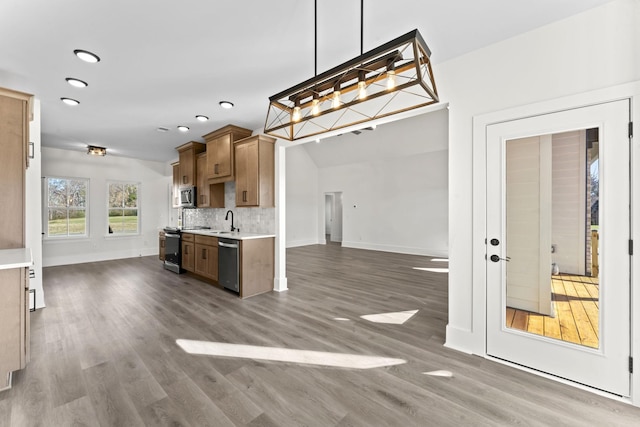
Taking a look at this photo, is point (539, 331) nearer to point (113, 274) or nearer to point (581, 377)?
point (581, 377)

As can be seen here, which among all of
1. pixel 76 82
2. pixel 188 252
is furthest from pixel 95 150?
pixel 76 82

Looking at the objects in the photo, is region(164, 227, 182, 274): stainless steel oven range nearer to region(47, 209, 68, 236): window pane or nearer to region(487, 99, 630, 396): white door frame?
region(47, 209, 68, 236): window pane

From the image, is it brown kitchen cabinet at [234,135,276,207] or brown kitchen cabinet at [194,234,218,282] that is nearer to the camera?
brown kitchen cabinet at [234,135,276,207]

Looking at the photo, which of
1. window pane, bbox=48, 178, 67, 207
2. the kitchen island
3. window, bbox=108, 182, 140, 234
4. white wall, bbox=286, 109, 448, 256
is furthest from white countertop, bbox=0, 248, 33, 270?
white wall, bbox=286, 109, 448, 256

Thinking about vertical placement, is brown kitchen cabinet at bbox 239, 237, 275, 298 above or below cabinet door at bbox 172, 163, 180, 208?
below

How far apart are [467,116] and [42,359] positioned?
14.4 feet

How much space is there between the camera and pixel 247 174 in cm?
446

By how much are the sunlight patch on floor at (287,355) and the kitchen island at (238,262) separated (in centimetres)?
144

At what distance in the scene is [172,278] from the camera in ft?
17.1

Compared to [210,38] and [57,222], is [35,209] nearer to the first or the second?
[57,222]

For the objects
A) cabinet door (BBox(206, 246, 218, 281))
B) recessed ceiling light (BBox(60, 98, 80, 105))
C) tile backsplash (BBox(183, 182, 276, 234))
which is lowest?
cabinet door (BBox(206, 246, 218, 281))

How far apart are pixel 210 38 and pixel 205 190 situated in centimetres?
354

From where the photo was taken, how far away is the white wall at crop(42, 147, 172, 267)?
6.32 metres

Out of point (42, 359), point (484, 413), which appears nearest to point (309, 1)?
point (484, 413)
